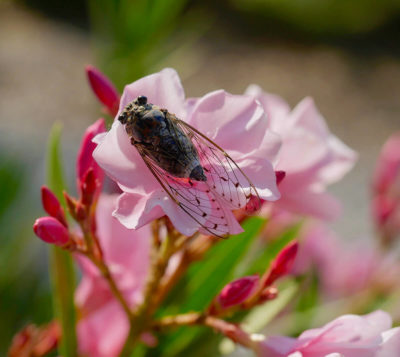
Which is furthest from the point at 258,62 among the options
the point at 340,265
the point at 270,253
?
the point at 270,253

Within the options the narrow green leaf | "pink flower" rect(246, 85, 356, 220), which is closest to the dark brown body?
"pink flower" rect(246, 85, 356, 220)

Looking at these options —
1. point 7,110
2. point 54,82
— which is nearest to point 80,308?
point 7,110

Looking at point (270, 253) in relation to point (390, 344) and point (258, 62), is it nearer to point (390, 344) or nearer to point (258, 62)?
point (390, 344)

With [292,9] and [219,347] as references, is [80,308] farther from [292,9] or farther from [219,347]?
[292,9]

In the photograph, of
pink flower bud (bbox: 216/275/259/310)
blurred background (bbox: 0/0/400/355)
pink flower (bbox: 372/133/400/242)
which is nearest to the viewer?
pink flower bud (bbox: 216/275/259/310)

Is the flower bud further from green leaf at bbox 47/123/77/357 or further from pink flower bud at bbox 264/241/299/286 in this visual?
green leaf at bbox 47/123/77/357

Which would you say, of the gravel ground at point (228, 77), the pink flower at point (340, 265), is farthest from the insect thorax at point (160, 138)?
the gravel ground at point (228, 77)
